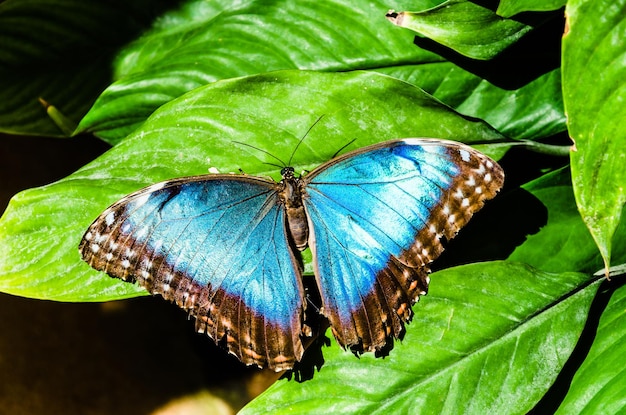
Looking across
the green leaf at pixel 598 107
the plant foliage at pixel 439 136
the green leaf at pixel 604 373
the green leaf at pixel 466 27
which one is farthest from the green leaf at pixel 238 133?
the green leaf at pixel 604 373

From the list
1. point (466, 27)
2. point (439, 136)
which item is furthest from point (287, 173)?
point (466, 27)

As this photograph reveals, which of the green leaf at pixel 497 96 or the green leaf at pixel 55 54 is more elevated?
the green leaf at pixel 55 54

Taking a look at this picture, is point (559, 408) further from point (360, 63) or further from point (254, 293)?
point (360, 63)

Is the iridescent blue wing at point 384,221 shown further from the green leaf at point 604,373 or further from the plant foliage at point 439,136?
the green leaf at point 604,373

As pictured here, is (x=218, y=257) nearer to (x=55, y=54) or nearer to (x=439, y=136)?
(x=439, y=136)

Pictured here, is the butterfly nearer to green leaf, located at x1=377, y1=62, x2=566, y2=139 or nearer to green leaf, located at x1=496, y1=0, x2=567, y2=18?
green leaf, located at x1=496, y1=0, x2=567, y2=18

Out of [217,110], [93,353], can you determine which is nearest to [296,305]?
[217,110]

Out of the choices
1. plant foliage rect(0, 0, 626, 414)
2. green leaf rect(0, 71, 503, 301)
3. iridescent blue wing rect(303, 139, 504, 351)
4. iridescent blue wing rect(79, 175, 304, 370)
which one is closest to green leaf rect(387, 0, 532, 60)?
plant foliage rect(0, 0, 626, 414)
